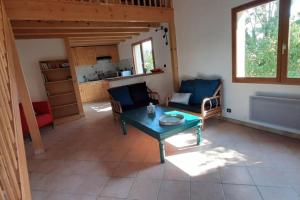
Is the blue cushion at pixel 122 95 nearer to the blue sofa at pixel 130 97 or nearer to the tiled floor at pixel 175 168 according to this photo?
the blue sofa at pixel 130 97

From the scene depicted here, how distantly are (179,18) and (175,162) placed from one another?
11.1ft

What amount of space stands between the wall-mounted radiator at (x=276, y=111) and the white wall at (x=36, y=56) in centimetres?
460

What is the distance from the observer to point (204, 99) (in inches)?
128

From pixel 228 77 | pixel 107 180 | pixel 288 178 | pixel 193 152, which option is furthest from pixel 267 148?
pixel 107 180

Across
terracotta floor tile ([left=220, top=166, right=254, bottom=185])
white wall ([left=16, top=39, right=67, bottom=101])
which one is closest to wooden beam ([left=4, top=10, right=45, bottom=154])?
white wall ([left=16, top=39, right=67, bottom=101])

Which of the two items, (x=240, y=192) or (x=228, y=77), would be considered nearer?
(x=240, y=192)

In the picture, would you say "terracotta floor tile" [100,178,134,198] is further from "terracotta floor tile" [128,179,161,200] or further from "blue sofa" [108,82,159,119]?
"blue sofa" [108,82,159,119]

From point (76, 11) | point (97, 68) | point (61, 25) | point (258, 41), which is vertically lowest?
point (97, 68)

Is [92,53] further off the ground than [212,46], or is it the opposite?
[92,53]

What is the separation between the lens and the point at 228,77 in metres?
3.54

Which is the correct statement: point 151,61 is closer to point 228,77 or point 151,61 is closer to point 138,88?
point 138,88

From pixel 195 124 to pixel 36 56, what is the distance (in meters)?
4.28

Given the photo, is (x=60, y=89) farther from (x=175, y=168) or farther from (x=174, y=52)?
(x=175, y=168)

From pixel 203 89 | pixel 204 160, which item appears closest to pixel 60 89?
pixel 203 89
